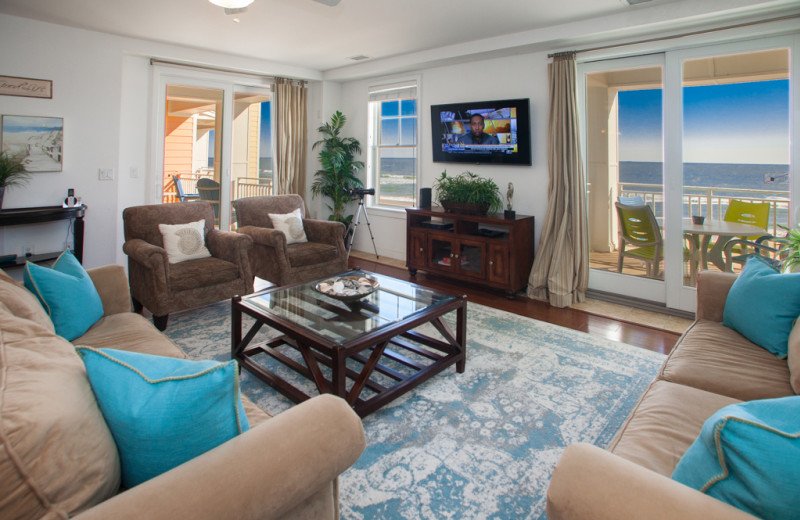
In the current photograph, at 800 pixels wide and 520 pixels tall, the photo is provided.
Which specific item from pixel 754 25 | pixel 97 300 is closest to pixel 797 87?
pixel 754 25

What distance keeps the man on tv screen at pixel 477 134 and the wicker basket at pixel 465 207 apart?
2.40 feet

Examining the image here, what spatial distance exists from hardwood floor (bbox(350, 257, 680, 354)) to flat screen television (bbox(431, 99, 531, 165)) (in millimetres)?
1402

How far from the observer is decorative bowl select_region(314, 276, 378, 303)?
110 inches

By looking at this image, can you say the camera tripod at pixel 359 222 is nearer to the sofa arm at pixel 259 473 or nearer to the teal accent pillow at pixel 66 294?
the teal accent pillow at pixel 66 294

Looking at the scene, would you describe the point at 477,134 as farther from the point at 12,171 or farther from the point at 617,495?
the point at 617,495

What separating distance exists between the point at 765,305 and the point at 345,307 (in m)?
2.11

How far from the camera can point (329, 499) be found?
1199 millimetres

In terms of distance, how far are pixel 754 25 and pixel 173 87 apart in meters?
5.69

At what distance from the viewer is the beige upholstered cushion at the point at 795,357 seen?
1658 mm

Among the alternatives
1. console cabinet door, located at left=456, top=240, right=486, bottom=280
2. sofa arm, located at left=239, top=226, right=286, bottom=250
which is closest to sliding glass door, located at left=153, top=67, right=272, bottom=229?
sofa arm, located at left=239, top=226, right=286, bottom=250

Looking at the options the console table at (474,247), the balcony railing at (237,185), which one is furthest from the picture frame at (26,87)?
the console table at (474,247)

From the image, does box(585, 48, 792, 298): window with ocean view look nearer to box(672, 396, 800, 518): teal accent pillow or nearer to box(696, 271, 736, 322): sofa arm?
box(696, 271, 736, 322): sofa arm

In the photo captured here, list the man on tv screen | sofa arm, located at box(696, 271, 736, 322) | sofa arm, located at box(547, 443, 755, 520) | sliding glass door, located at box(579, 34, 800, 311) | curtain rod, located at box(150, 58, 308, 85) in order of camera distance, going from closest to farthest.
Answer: sofa arm, located at box(547, 443, 755, 520)
sofa arm, located at box(696, 271, 736, 322)
sliding glass door, located at box(579, 34, 800, 311)
the man on tv screen
curtain rod, located at box(150, 58, 308, 85)

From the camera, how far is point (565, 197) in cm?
439
